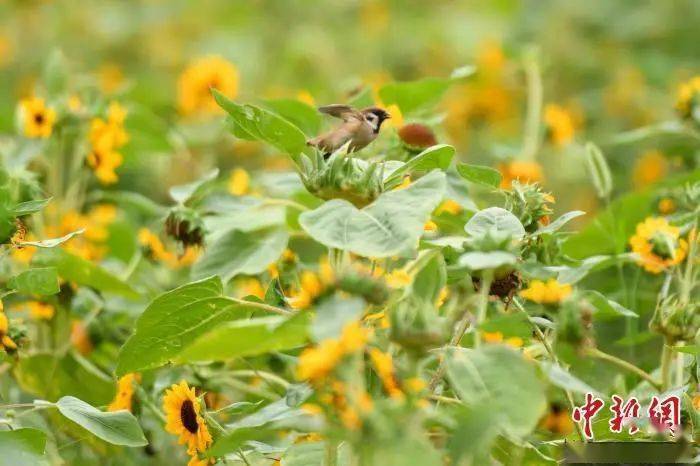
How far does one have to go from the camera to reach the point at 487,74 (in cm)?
170

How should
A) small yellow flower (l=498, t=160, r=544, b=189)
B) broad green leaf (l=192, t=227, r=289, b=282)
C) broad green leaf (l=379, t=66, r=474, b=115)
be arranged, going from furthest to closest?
small yellow flower (l=498, t=160, r=544, b=189)
broad green leaf (l=379, t=66, r=474, b=115)
broad green leaf (l=192, t=227, r=289, b=282)

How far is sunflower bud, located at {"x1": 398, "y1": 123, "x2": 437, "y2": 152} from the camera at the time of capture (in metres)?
0.82

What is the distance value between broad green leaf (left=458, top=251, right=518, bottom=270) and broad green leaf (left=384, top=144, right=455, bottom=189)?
Answer: 107mm

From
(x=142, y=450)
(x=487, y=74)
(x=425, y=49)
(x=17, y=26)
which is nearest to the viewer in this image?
(x=142, y=450)

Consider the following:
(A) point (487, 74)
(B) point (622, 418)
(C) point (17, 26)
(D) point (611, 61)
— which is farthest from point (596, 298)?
(C) point (17, 26)

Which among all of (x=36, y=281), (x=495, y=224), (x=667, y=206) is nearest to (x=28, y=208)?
(x=36, y=281)

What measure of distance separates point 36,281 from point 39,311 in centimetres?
20

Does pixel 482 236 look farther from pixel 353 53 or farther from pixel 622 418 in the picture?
pixel 353 53

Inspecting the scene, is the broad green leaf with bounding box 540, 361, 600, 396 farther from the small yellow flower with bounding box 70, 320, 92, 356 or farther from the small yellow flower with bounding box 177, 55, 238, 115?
the small yellow flower with bounding box 177, 55, 238, 115

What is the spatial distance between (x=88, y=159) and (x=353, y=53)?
115 cm

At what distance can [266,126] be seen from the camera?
A: 2.26 ft

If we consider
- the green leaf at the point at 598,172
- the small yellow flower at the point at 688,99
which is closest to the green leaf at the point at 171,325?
the green leaf at the point at 598,172

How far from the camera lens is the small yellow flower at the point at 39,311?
0.92 meters

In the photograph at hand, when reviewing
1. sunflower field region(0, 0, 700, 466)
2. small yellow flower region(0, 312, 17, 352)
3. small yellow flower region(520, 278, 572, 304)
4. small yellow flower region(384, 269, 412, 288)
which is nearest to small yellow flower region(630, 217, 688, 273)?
sunflower field region(0, 0, 700, 466)
